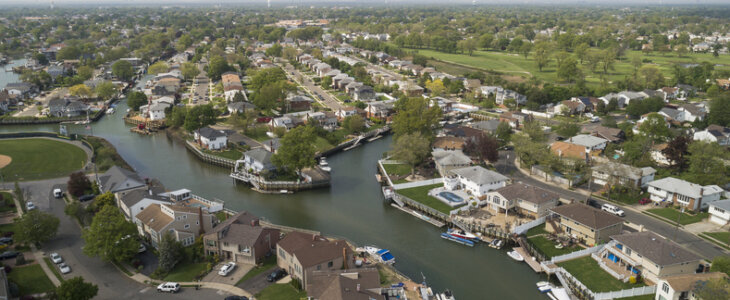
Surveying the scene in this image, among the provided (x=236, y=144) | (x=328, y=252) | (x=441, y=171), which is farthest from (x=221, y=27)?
(x=328, y=252)

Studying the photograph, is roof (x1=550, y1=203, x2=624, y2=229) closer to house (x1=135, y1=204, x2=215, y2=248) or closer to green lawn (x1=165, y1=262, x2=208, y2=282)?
green lawn (x1=165, y1=262, x2=208, y2=282)

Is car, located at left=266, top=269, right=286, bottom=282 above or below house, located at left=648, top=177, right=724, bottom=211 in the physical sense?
below

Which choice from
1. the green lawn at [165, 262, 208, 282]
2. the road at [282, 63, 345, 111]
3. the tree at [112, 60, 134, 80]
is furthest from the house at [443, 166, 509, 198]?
the tree at [112, 60, 134, 80]

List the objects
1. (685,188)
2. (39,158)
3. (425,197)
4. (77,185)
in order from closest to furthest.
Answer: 1. (685,188)
2. (77,185)
3. (425,197)
4. (39,158)

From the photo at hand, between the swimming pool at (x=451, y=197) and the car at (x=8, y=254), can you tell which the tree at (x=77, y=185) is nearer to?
the car at (x=8, y=254)

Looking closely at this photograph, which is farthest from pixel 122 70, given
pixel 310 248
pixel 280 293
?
pixel 280 293

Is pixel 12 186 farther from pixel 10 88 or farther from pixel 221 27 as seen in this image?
pixel 221 27

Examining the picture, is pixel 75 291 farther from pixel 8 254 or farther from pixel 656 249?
pixel 656 249
